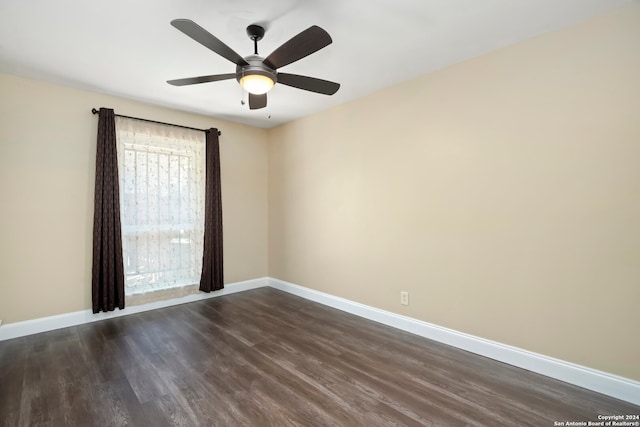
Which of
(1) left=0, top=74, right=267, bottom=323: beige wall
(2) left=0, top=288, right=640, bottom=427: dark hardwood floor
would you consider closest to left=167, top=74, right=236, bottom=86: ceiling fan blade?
(1) left=0, top=74, right=267, bottom=323: beige wall

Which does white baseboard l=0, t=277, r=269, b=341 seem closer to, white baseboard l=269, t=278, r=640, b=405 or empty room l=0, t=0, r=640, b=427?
empty room l=0, t=0, r=640, b=427

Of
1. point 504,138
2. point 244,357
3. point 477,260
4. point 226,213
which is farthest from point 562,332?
point 226,213

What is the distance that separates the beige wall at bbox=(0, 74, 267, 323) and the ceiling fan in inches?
73.2

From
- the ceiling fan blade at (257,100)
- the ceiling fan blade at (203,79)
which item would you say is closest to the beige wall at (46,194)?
the ceiling fan blade at (203,79)

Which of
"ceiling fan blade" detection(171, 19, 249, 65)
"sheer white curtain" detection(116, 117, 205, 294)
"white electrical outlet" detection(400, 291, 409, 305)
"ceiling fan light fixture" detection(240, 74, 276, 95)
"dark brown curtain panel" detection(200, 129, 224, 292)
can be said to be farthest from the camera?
"dark brown curtain panel" detection(200, 129, 224, 292)

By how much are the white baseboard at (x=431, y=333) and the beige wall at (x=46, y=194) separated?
0.11m

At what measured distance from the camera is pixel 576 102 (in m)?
2.08

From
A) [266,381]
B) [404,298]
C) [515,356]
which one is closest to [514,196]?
[515,356]

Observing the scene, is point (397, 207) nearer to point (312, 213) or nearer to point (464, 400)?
point (312, 213)

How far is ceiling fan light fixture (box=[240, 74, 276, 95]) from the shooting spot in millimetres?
2017

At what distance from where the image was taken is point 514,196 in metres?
2.34

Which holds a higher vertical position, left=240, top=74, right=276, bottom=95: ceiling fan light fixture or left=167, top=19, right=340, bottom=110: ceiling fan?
left=167, top=19, right=340, bottom=110: ceiling fan

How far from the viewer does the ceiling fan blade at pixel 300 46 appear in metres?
1.64

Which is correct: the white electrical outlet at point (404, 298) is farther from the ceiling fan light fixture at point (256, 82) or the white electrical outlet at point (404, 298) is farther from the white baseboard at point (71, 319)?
the white baseboard at point (71, 319)
